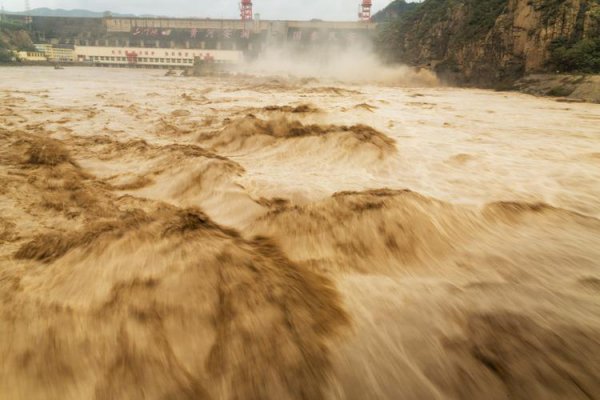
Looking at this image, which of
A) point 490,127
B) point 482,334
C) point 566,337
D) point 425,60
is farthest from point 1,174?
point 425,60

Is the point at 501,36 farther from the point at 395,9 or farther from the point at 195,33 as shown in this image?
the point at 195,33

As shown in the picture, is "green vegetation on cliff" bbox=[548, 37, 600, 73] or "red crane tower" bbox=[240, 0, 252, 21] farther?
"red crane tower" bbox=[240, 0, 252, 21]

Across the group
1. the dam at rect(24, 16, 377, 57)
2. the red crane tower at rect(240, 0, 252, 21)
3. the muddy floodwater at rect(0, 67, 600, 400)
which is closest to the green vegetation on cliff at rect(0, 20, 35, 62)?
the dam at rect(24, 16, 377, 57)

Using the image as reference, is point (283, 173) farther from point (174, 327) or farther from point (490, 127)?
point (490, 127)

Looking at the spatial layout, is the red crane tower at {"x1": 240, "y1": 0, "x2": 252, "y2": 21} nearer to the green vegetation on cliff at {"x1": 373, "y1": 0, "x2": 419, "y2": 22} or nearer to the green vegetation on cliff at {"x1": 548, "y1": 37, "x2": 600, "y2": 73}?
the green vegetation on cliff at {"x1": 373, "y1": 0, "x2": 419, "y2": 22}

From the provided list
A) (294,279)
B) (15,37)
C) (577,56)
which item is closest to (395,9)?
(577,56)

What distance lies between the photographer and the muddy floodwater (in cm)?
136

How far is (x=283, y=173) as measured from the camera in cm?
382

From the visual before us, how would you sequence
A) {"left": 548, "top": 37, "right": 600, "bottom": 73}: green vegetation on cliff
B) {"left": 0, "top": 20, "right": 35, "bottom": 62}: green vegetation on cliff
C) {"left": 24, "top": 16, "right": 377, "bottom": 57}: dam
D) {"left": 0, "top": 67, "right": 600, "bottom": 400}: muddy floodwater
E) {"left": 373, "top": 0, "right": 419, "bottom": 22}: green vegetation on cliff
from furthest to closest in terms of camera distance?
{"left": 373, "top": 0, "right": 419, "bottom": 22}: green vegetation on cliff
{"left": 24, "top": 16, "right": 377, "bottom": 57}: dam
{"left": 0, "top": 20, "right": 35, "bottom": 62}: green vegetation on cliff
{"left": 548, "top": 37, "right": 600, "bottom": 73}: green vegetation on cliff
{"left": 0, "top": 67, "right": 600, "bottom": 400}: muddy floodwater

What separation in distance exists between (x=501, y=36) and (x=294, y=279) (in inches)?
924

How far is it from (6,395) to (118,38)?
2641 inches

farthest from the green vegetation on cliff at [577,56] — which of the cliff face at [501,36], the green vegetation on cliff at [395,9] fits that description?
the green vegetation on cliff at [395,9]

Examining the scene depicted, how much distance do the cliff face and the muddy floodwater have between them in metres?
17.6

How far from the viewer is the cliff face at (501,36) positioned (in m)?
16.5
